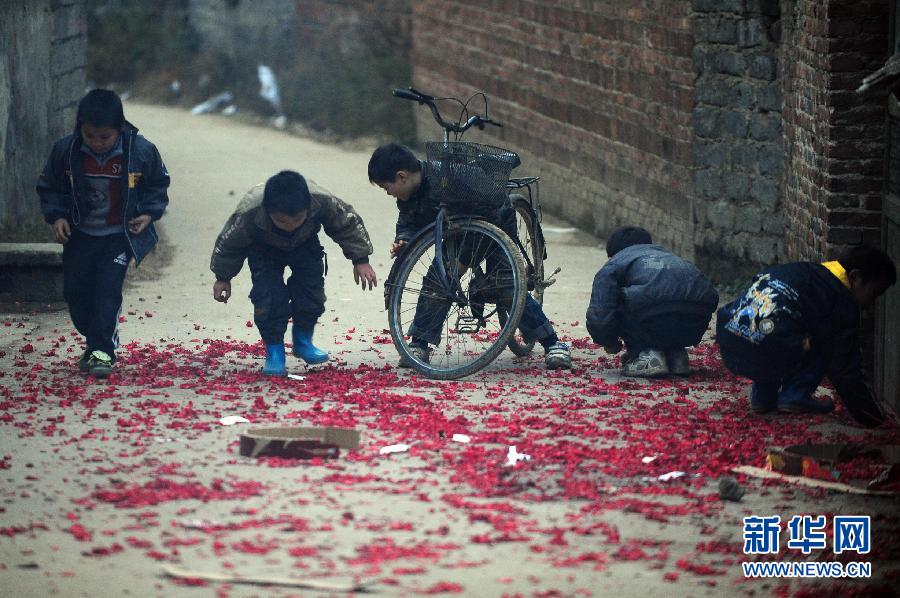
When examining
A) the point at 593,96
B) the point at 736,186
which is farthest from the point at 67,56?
the point at 736,186

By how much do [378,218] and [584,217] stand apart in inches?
78.7

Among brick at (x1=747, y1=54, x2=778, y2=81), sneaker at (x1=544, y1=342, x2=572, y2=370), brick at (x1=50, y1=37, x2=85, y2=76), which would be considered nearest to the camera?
sneaker at (x1=544, y1=342, x2=572, y2=370)

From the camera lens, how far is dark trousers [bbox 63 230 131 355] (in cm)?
727

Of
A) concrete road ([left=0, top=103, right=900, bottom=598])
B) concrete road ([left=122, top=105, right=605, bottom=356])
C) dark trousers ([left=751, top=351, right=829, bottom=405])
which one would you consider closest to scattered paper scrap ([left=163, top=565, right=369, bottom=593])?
concrete road ([left=0, top=103, right=900, bottom=598])

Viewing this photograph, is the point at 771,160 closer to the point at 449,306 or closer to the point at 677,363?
the point at 677,363

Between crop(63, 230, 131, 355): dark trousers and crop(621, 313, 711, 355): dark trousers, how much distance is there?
271cm

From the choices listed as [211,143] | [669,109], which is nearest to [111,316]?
[669,109]

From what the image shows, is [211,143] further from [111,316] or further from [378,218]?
[111,316]

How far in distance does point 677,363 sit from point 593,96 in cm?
→ 536

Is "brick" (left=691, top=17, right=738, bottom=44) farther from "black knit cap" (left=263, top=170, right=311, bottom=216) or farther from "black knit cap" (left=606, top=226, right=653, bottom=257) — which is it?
"black knit cap" (left=263, top=170, right=311, bottom=216)

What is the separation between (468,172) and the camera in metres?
7.10

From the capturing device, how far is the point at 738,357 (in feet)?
21.0

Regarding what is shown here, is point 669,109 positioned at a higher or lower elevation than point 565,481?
higher

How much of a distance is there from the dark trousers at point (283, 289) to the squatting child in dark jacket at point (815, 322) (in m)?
2.33
